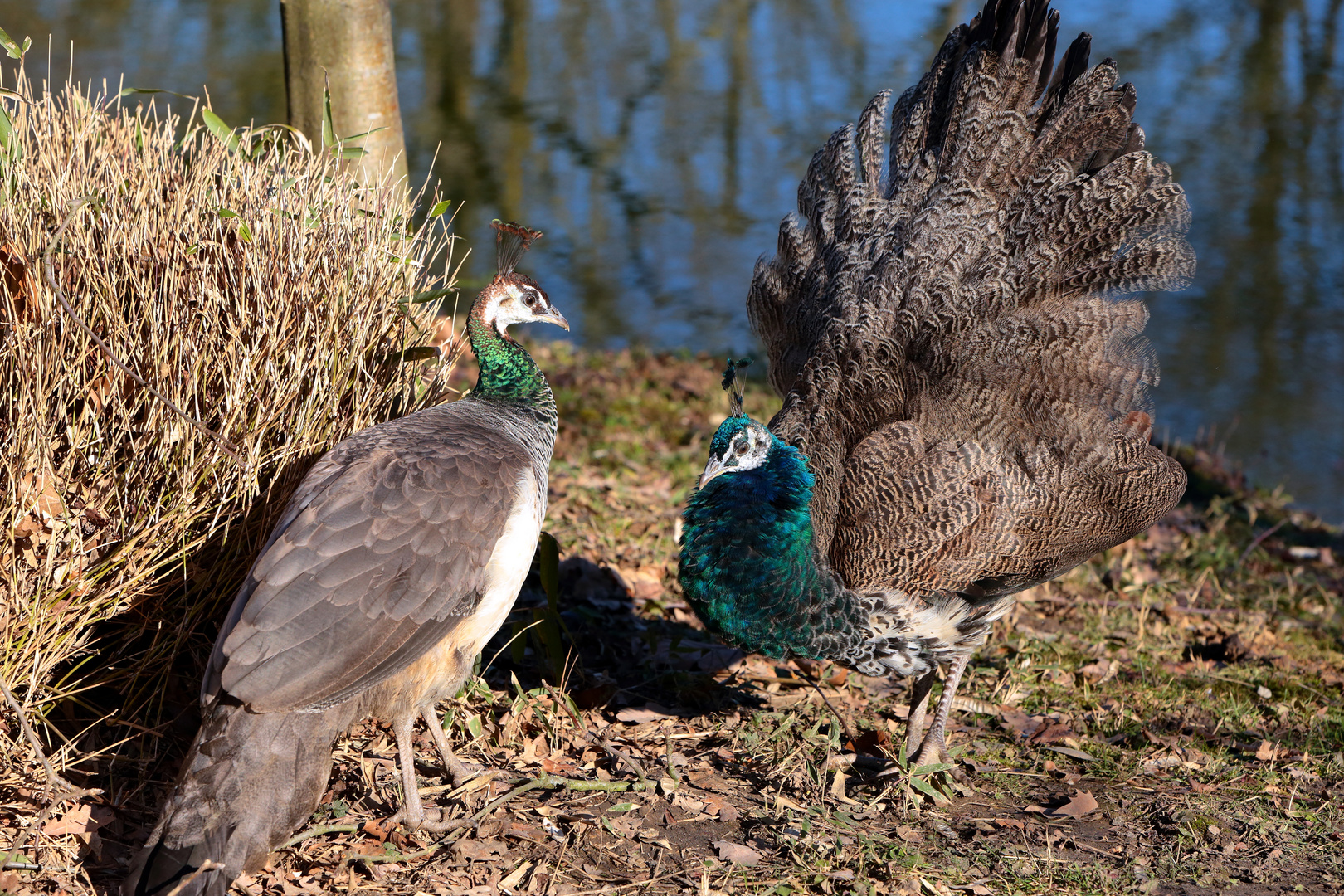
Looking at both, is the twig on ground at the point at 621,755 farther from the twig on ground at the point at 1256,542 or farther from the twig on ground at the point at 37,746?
the twig on ground at the point at 1256,542

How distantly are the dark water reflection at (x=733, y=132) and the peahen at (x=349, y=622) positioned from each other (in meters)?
5.67

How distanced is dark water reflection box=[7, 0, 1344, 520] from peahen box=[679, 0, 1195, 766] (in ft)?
12.8

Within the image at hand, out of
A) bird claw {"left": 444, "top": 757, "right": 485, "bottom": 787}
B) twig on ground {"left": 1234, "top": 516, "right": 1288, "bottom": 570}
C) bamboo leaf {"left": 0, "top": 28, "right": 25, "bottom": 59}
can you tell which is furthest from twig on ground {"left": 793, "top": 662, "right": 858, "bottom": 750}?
bamboo leaf {"left": 0, "top": 28, "right": 25, "bottom": 59}

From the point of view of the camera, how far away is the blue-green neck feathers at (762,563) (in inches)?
136

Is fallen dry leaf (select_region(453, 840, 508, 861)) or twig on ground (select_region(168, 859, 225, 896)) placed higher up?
twig on ground (select_region(168, 859, 225, 896))

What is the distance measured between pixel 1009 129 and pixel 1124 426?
1178 mm

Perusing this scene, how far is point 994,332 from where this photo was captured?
402 cm

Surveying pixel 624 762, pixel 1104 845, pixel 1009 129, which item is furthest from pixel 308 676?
pixel 1009 129

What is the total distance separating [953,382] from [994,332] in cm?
25

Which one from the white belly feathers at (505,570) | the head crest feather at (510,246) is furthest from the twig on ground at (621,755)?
the head crest feather at (510,246)

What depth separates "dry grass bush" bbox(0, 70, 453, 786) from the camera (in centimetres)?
299

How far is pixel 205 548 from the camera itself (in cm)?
321

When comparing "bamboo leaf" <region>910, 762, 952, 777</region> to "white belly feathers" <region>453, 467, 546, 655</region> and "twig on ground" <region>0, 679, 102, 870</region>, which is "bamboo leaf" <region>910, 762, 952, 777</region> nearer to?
"white belly feathers" <region>453, 467, 546, 655</region>

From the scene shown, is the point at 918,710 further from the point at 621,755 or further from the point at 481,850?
the point at 481,850
